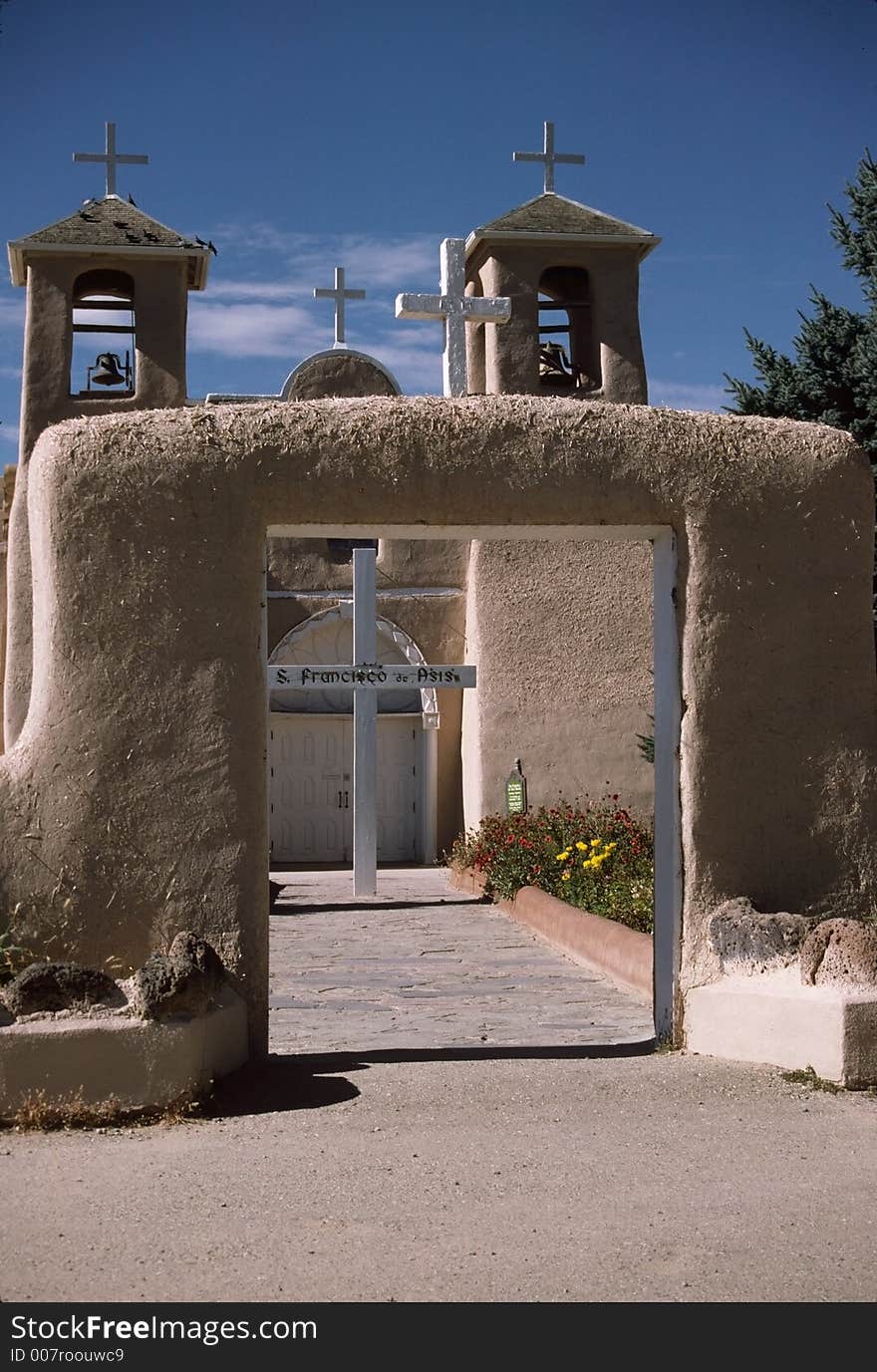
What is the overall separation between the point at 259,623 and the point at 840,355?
39.9 ft

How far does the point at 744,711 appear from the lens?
725 centimetres

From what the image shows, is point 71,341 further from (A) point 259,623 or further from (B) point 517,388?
(A) point 259,623

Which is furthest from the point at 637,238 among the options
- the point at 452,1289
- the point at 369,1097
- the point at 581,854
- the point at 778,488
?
the point at 452,1289

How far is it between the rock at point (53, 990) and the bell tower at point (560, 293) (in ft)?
37.3

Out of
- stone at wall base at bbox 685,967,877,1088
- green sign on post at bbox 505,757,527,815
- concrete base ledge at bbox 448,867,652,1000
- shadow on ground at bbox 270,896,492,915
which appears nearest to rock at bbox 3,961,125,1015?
stone at wall base at bbox 685,967,877,1088

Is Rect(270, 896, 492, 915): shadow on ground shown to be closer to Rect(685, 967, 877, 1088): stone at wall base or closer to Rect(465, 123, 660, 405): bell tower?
Rect(465, 123, 660, 405): bell tower

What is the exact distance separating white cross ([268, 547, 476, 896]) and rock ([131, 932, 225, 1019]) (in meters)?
8.89

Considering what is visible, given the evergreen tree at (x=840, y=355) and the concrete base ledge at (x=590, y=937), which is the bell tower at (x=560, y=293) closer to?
the evergreen tree at (x=840, y=355)

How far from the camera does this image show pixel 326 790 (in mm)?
19953

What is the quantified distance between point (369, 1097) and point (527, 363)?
38.8 feet

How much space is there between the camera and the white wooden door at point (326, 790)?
1980 centimetres

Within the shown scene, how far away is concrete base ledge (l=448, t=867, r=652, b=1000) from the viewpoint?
391 inches
